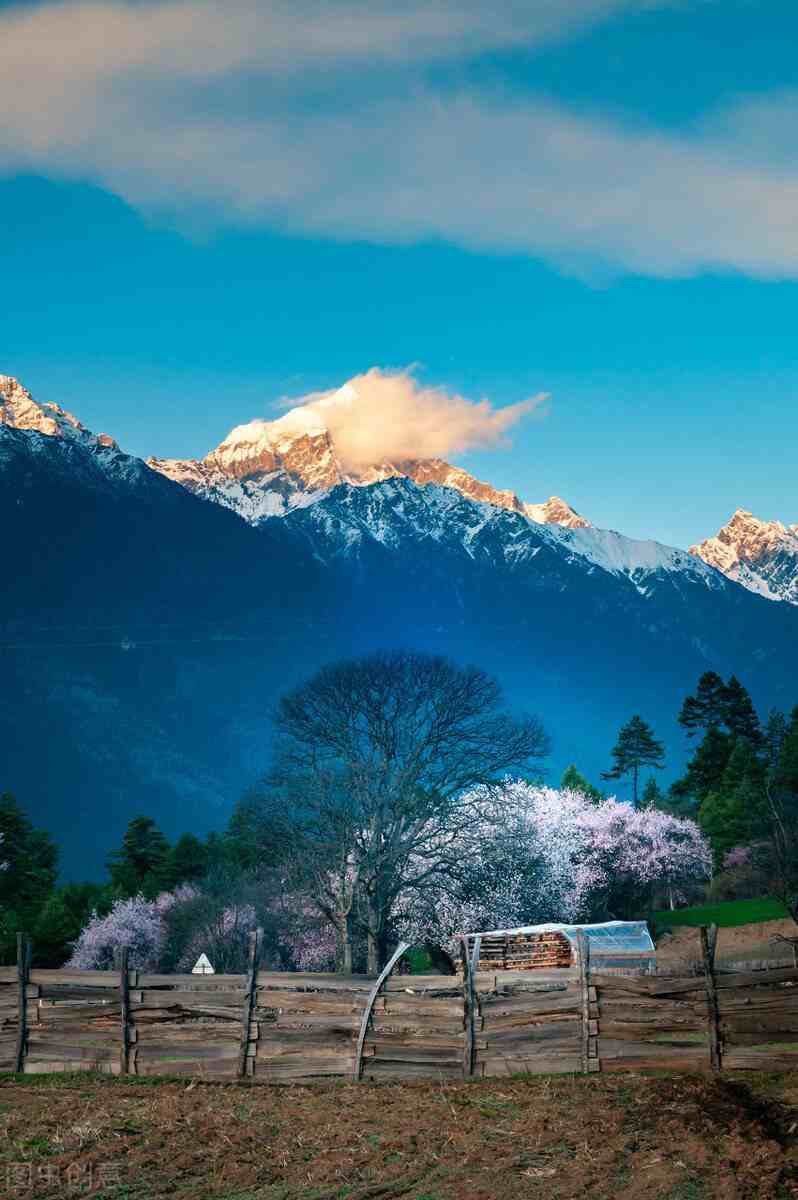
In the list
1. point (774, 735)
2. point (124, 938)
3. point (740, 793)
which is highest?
point (774, 735)

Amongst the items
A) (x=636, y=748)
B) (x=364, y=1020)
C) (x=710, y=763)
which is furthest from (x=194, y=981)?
(x=636, y=748)

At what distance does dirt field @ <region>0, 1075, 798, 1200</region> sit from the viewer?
39.3 ft

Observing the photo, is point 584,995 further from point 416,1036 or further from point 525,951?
point 525,951

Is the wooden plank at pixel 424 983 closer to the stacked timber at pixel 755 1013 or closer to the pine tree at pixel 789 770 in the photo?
the stacked timber at pixel 755 1013

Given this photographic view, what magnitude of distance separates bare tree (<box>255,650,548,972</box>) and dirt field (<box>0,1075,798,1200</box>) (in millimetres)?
27199

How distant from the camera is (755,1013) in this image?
61.2 ft

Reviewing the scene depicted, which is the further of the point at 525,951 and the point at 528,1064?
the point at 525,951

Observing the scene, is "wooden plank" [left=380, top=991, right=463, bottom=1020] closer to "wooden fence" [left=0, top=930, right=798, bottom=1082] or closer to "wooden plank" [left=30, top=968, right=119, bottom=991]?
"wooden fence" [left=0, top=930, right=798, bottom=1082]

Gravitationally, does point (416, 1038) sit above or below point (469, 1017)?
below

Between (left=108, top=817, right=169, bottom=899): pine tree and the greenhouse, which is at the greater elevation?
(left=108, top=817, right=169, bottom=899): pine tree

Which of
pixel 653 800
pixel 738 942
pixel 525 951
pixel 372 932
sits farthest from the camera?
pixel 653 800

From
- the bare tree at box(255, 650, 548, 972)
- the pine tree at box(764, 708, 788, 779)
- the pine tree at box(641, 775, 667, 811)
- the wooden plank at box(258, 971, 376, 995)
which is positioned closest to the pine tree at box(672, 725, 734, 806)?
the pine tree at box(641, 775, 667, 811)

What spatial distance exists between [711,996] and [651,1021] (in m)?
1.06

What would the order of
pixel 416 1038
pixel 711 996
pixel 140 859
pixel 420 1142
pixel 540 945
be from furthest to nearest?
1. pixel 140 859
2. pixel 540 945
3. pixel 416 1038
4. pixel 711 996
5. pixel 420 1142
